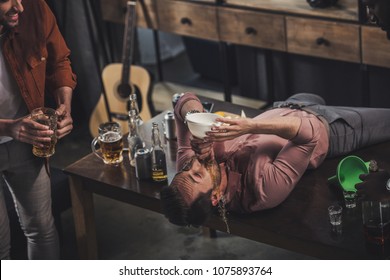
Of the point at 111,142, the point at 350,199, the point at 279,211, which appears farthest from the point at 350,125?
the point at 111,142

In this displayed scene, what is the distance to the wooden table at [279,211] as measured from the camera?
2.83 m

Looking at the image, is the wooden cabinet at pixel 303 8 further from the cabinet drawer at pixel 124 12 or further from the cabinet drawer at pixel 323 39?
the cabinet drawer at pixel 124 12

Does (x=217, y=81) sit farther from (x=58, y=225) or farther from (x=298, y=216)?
(x=298, y=216)

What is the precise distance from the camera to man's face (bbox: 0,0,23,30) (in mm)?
2711

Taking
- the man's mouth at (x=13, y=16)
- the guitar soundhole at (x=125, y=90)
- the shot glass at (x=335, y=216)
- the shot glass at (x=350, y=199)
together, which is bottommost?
the guitar soundhole at (x=125, y=90)

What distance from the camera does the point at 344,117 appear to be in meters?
3.37

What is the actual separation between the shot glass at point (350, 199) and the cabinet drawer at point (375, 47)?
4.12ft

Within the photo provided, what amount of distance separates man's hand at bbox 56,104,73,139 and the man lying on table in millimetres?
423

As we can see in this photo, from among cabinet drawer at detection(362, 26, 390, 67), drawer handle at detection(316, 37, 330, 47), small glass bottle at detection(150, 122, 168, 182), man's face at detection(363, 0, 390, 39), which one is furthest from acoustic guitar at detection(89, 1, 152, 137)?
man's face at detection(363, 0, 390, 39)

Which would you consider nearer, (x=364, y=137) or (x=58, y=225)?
(x=364, y=137)

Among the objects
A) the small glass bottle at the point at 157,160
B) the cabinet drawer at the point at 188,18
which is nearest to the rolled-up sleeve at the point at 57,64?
the small glass bottle at the point at 157,160

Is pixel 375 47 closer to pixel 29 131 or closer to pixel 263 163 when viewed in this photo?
pixel 263 163

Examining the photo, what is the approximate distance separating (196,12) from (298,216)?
6.71ft

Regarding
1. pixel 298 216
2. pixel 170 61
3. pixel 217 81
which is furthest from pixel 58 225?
pixel 170 61
